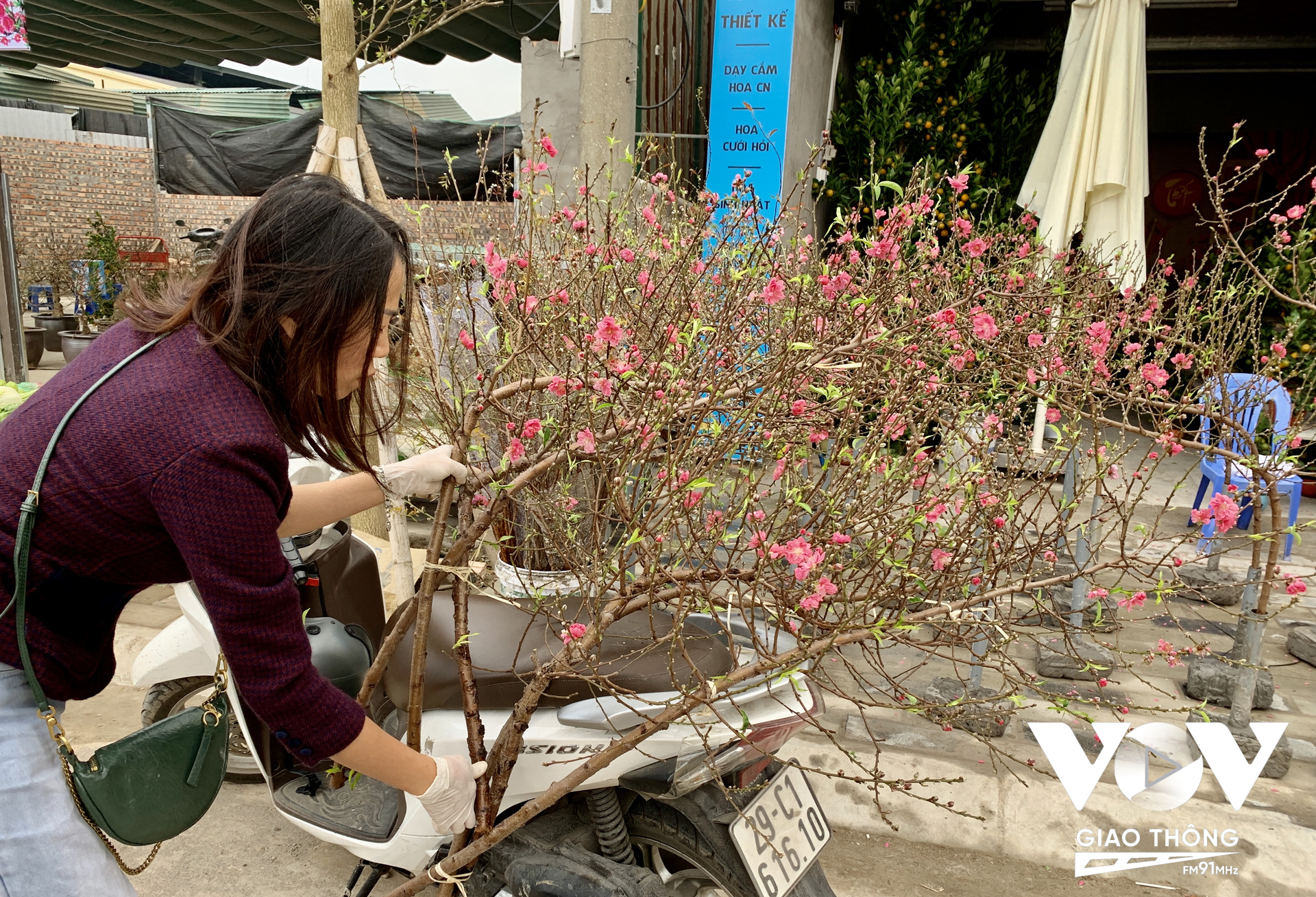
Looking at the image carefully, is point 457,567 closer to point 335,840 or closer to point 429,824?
point 429,824

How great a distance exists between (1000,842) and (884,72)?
5641 mm

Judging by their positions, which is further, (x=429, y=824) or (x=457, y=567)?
(x=429, y=824)

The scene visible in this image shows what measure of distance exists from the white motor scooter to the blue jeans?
22.3 inches

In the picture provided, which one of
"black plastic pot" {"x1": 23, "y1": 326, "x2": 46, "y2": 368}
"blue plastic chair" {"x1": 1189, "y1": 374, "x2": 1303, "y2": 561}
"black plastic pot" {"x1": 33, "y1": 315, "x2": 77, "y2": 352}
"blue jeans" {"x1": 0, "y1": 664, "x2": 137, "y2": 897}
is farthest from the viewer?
"black plastic pot" {"x1": 33, "y1": 315, "x2": 77, "y2": 352}

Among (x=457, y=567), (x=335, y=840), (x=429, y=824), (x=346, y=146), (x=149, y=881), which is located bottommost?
(x=149, y=881)

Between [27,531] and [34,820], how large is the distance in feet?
1.49

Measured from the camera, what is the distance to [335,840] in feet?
7.18

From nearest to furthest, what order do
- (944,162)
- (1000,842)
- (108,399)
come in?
(108,399), (1000,842), (944,162)

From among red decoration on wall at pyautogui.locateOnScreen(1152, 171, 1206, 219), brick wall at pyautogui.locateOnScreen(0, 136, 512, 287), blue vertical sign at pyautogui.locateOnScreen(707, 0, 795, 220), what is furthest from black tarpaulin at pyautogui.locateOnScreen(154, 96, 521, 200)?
red decoration on wall at pyautogui.locateOnScreen(1152, 171, 1206, 219)

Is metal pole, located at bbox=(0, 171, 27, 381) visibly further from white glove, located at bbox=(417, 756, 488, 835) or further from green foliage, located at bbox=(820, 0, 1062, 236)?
white glove, located at bbox=(417, 756, 488, 835)

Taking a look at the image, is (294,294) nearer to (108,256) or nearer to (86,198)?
(108,256)

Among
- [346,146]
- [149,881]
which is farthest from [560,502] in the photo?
[346,146]

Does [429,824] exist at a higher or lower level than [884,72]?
lower

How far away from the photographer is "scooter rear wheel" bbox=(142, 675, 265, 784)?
9.54 ft
